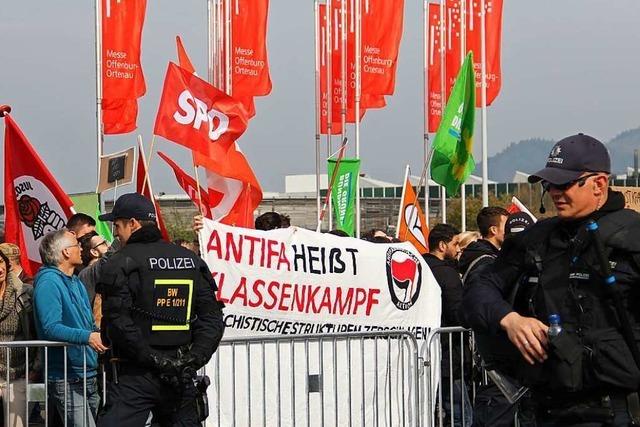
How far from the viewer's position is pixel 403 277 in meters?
10.3

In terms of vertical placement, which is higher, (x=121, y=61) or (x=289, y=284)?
(x=121, y=61)

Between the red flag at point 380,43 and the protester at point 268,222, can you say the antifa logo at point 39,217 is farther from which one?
the red flag at point 380,43

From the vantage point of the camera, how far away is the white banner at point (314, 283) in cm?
960

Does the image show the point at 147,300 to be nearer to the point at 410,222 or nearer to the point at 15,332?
Result: the point at 15,332

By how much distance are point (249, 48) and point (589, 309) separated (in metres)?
22.5

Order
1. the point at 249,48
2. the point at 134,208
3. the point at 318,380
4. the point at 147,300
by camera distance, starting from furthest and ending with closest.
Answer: the point at 249,48, the point at 318,380, the point at 134,208, the point at 147,300

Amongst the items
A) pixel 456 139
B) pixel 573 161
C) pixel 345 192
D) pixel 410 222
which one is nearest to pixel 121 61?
pixel 345 192

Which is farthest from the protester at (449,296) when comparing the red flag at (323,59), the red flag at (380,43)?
the red flag at (323,59)

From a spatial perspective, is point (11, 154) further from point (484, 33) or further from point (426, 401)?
point (484, 33)

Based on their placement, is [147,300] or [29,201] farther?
[29,201]

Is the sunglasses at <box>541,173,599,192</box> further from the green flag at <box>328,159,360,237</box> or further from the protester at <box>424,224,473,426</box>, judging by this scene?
the green flag at <box>328,159,360,237</box>

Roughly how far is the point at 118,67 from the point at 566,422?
18.6 meters

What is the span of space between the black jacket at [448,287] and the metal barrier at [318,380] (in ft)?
1.83

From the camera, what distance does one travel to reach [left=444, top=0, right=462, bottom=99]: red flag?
33125 mm
